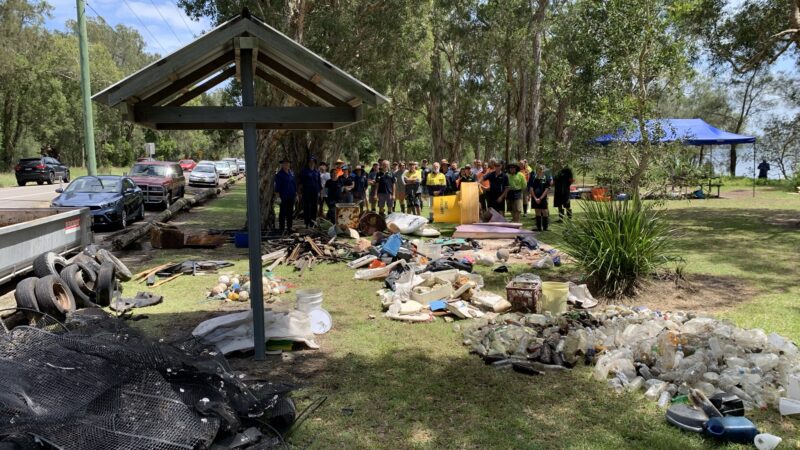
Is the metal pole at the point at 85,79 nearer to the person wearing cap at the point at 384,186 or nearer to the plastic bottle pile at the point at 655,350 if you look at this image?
the person wearing cap at the point at 384,186

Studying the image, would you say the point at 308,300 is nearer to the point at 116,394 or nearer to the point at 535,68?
the point at 116,394

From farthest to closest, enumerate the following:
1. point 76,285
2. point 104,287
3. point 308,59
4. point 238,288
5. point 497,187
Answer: point 497,187 < point 238,288 < point 104,287 < point 76,285 < point 308,59

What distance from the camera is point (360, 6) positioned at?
20031 millimetres

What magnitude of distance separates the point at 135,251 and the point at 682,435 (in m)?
11.6

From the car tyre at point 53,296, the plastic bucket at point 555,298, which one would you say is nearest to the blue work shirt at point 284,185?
the car tyre at point 53,296

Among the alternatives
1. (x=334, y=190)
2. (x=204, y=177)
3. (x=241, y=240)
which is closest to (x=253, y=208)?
(x=241, y=240)

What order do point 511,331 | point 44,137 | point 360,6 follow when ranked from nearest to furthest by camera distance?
point 511,331, point 360,6, point 44,137

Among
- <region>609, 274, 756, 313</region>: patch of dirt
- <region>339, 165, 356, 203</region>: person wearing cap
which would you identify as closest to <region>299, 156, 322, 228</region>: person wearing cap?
<region>339, 165, 356, 203</region>: person wearing cap

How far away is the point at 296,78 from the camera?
6.55m

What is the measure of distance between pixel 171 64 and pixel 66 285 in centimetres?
377

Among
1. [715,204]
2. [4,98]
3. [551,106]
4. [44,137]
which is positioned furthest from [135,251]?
[44,137]

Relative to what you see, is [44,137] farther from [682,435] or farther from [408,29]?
[682,435]

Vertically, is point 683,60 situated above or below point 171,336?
above

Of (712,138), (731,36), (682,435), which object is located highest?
(731,36)
